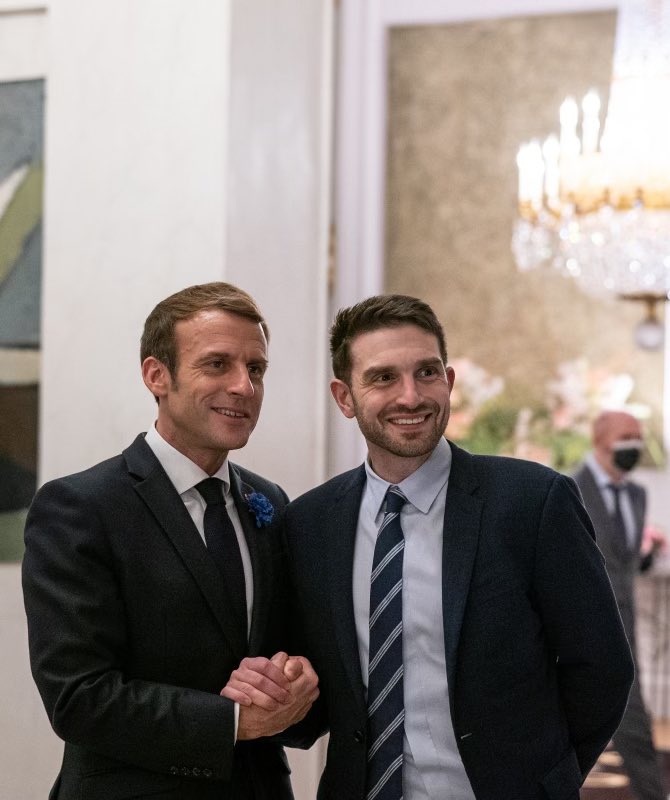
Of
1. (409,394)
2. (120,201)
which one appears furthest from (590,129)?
(409,394)

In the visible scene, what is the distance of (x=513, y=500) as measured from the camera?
2305 mm

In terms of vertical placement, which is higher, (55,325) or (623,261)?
(623,261)

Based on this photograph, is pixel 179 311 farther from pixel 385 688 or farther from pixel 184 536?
pixel 385 688

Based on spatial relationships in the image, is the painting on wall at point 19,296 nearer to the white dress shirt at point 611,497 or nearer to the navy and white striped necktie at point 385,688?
the navy and white striped necktie at point 385,688

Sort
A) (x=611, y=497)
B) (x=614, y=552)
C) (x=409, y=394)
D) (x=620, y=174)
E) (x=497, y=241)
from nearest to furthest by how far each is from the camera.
Answer: (x=409, y=394) → (x=614, y=552) → (x=611, y=497) → (x=620, y=174) → (x=497, y=241)

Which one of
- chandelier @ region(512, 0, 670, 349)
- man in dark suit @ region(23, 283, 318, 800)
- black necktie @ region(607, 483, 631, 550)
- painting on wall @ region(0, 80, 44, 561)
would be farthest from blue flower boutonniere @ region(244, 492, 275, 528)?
chandelier @ region(512, 0, 670, 349)

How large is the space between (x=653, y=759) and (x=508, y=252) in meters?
4.74

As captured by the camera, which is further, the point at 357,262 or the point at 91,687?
the point at 357,262

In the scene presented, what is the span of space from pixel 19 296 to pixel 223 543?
5.05 ft

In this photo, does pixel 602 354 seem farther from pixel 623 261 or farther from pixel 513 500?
pixel 513 500

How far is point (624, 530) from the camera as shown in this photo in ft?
18.5

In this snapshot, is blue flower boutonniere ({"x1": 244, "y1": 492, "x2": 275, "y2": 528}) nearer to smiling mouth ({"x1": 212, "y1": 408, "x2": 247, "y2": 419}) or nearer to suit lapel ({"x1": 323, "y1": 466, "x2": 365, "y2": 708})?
suit lapel ({"x1": 323, "y1": 466, "x2": 365, "y2": 708})

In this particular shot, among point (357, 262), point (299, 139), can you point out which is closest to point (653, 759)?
point (357, 262)

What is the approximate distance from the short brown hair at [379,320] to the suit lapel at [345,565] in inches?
10.2
